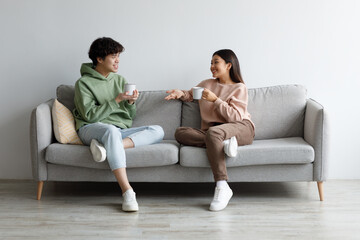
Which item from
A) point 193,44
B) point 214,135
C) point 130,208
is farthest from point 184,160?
point 193,44

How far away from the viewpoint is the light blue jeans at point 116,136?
2941mm

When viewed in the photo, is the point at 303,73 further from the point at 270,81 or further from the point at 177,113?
Answer: the point at 177,113

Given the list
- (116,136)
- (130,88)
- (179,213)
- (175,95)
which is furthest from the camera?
(175,95)

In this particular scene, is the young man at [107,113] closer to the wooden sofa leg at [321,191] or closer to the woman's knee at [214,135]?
the woman's knee at [214,135]

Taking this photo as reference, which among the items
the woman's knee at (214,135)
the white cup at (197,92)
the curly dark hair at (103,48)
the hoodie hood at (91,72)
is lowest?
the woman's knee at (214,135)

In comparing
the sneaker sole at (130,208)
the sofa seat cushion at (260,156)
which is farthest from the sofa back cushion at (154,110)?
the sneaker sole at (130,208)

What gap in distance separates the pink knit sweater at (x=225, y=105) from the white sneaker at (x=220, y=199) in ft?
1.79

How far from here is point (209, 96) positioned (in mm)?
3221

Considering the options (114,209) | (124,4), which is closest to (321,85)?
(124,4)

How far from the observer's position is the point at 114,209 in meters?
2.95

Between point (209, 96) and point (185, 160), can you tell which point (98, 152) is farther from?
point (209, 96)

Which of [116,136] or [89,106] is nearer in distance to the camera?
[116,136]

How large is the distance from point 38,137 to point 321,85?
2.20m

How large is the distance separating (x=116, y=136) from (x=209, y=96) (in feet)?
2.32
